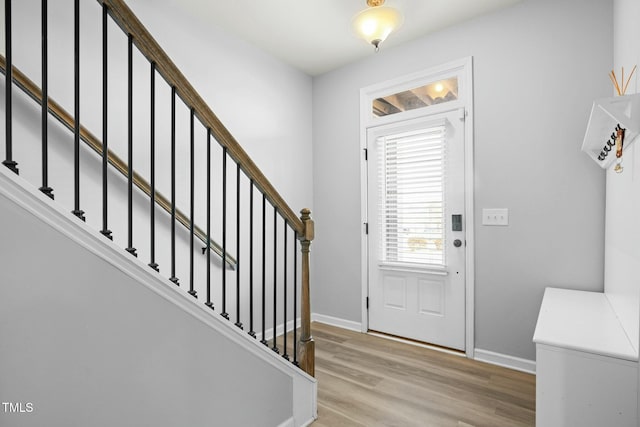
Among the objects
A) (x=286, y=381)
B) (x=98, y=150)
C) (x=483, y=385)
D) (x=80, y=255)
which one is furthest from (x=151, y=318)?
(x=483, y=385)

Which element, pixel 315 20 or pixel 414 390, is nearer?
pixel 414 390

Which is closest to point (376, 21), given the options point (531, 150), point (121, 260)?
point (531, 150)

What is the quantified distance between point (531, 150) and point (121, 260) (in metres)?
2.60

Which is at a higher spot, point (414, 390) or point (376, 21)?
point (376, 21)

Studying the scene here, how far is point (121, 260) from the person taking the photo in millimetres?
1033

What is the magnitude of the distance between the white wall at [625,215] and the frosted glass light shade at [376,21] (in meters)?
1.18

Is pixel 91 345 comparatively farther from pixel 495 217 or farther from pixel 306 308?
pixel 495 217

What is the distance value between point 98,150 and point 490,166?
2654 millimetres

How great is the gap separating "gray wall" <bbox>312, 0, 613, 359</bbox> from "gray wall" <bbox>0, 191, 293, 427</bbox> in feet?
6.89

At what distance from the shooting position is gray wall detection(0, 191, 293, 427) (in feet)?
2.78

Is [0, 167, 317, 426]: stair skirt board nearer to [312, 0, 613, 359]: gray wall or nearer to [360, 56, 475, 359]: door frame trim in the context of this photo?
[360, 56, 475, 359]: door frame trim

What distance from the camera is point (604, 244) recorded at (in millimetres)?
2135

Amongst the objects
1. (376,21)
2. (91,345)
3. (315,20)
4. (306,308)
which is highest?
(315,20)

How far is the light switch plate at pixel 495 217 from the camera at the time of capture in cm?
250
